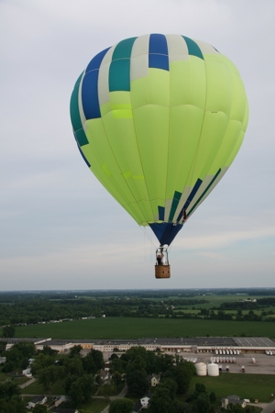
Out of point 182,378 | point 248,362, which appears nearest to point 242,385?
point 182,378

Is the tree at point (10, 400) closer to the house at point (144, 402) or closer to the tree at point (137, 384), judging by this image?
the house at point (144, 402)

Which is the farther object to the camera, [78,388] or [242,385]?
[242,385]

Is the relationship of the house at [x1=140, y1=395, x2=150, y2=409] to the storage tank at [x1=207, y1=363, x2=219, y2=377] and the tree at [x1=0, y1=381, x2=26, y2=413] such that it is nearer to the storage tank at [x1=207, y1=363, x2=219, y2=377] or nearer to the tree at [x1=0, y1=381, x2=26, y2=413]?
the tree at [x1=0, y1=381, x2=26, y2=413]

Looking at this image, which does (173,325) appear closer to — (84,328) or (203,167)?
(84,328)

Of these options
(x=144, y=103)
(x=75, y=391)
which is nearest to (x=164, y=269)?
(x=144, y=103)

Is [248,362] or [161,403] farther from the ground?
[161,403]

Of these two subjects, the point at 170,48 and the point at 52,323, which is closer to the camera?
the point at 170,48

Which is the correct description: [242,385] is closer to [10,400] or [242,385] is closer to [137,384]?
[137,384]

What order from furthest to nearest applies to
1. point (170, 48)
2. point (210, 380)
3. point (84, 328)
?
point (84, 328)
point (210, 380)
point (170, 48)
